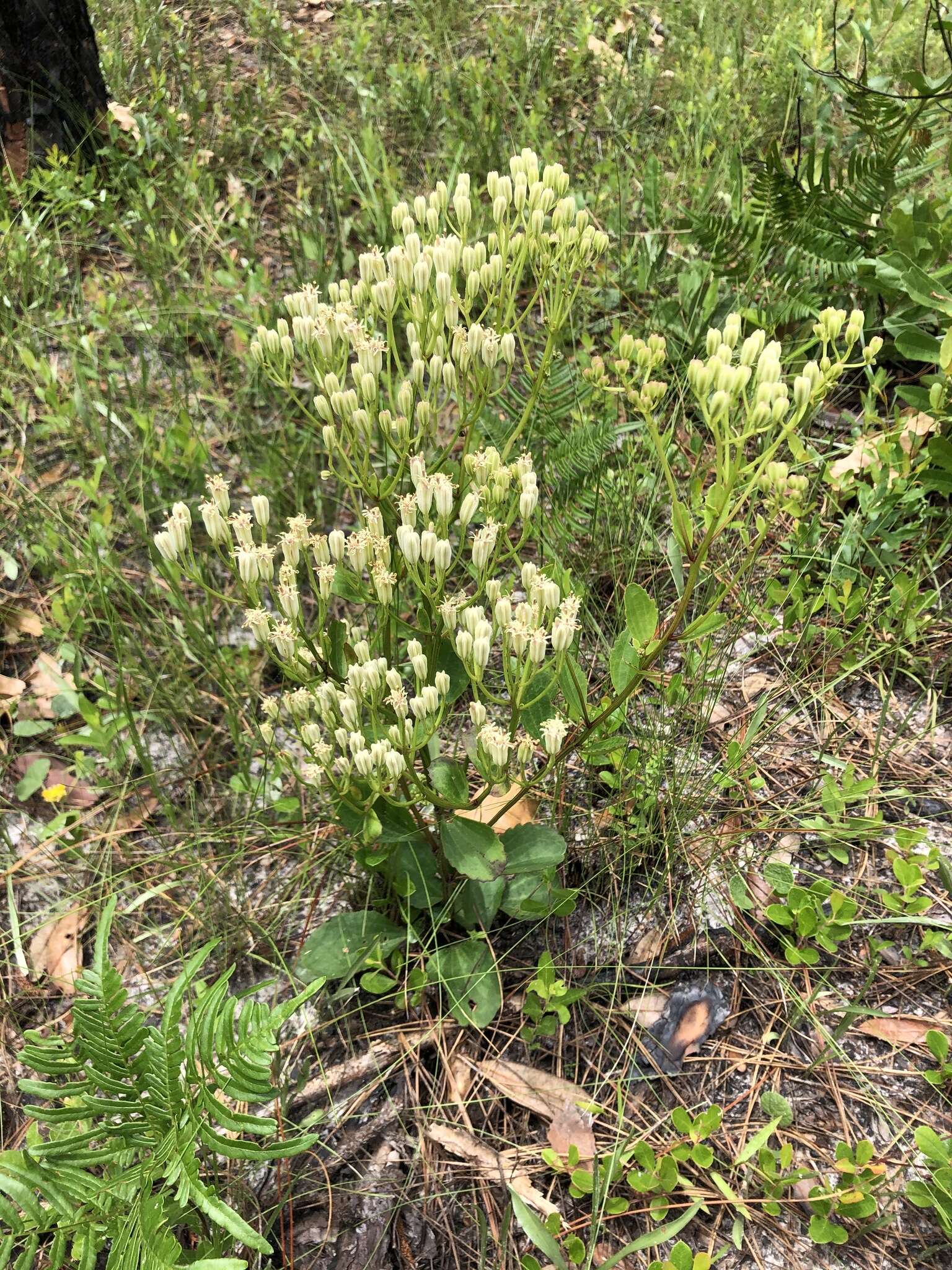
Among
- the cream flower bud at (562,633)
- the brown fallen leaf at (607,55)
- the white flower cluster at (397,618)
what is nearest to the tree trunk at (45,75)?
the brown fallen leaf at (607,55)

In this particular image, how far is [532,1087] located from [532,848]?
48 cm

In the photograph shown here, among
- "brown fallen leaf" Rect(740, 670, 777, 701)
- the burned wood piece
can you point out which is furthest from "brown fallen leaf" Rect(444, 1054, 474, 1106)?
"brown fallen leaf" Rect(740, 670, 777, 701)

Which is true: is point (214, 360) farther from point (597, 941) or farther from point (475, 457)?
point (597, 941)

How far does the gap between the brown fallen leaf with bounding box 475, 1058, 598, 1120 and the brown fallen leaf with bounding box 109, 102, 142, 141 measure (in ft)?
14.2

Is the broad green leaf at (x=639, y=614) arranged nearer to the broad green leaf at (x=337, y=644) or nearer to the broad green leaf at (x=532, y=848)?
the broad green leaf at (x=532, y=848)

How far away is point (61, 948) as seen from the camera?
2359 millimetres

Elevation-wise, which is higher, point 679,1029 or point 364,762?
point 364,762

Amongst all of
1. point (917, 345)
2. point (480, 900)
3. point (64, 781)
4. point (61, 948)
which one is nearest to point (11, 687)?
point (64, 781)

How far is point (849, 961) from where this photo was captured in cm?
198

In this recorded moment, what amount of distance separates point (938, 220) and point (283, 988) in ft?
9.27

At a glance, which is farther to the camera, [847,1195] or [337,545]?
[337,545]

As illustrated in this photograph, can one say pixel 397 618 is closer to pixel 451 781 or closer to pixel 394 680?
pixel 394 680

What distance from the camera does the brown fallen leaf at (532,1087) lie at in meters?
1.88

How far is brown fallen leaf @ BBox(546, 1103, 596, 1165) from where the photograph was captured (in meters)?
1.81
